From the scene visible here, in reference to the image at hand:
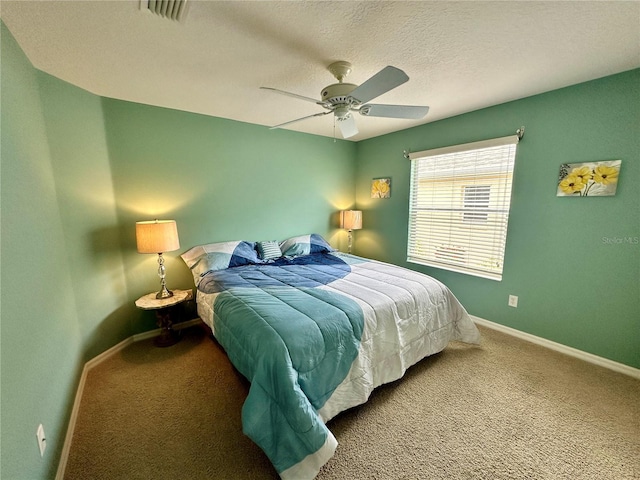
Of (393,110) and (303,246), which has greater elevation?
(393,110)

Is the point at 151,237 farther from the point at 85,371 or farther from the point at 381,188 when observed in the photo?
the point at 381,188

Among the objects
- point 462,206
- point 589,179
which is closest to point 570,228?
point 589,179

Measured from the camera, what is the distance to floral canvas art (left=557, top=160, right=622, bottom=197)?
1997 mm

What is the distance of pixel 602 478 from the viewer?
127 cm

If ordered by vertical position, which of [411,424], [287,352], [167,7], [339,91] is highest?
[167,7]

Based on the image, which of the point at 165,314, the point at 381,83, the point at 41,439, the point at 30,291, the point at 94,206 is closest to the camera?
the point at 41,439

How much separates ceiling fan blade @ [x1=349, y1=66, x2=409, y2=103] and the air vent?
3.27 ft

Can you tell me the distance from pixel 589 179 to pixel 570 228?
1.42ft

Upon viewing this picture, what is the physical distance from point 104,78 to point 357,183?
3309 millimetres

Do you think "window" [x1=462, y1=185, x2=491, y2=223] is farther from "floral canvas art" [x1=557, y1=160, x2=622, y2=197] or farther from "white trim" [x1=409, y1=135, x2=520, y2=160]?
"floral canvas art" [x1=557, y1=160, x2=622, y2=197]

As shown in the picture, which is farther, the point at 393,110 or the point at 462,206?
the point at 462,206

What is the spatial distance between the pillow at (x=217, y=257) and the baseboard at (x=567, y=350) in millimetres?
2828

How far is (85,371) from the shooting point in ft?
6.82

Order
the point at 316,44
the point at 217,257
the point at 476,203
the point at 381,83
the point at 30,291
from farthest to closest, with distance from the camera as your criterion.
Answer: the point at 476,203 < the point at 217,257 < the point at 316,44 < the point at 381,83 < the point at 30,291
